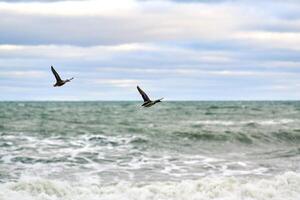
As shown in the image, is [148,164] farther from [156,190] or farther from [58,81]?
[58,81]

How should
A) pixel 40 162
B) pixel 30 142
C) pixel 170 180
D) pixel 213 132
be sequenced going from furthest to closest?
1. pixel 213 132
2. pixel 30 142
3. pixel 40 162
4. pixel 170 180

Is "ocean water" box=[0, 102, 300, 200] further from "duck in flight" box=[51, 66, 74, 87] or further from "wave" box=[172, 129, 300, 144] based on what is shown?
"duck in flight" box=[51, 66, 74, 87]

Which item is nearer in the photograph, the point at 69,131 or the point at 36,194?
the point at 36,194

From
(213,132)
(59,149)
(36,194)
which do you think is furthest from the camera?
(213,132)

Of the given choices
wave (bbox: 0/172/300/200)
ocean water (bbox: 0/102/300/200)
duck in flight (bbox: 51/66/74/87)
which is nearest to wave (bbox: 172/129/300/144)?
ocean water (bbox: 0/102/300/200)

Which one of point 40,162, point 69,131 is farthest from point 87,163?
point 69,131

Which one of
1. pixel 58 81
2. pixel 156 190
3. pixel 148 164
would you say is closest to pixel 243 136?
pixel 148 164

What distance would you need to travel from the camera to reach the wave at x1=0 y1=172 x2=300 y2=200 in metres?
14.2

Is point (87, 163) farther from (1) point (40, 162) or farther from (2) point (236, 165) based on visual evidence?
(2) point (236, 165)

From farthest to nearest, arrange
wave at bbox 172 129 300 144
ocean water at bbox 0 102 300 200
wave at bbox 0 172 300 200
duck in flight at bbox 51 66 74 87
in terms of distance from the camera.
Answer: wave at bbox 172 129 300 144, ocean water at bbox 0 102 300 200, wave at bbox 0 172 300 200, duck in flight at bbox 51 66 74 87

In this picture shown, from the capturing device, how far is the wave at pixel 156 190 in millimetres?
14242

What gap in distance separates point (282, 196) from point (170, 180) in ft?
11.2

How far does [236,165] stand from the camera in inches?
770

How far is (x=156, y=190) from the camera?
48.6 feet
